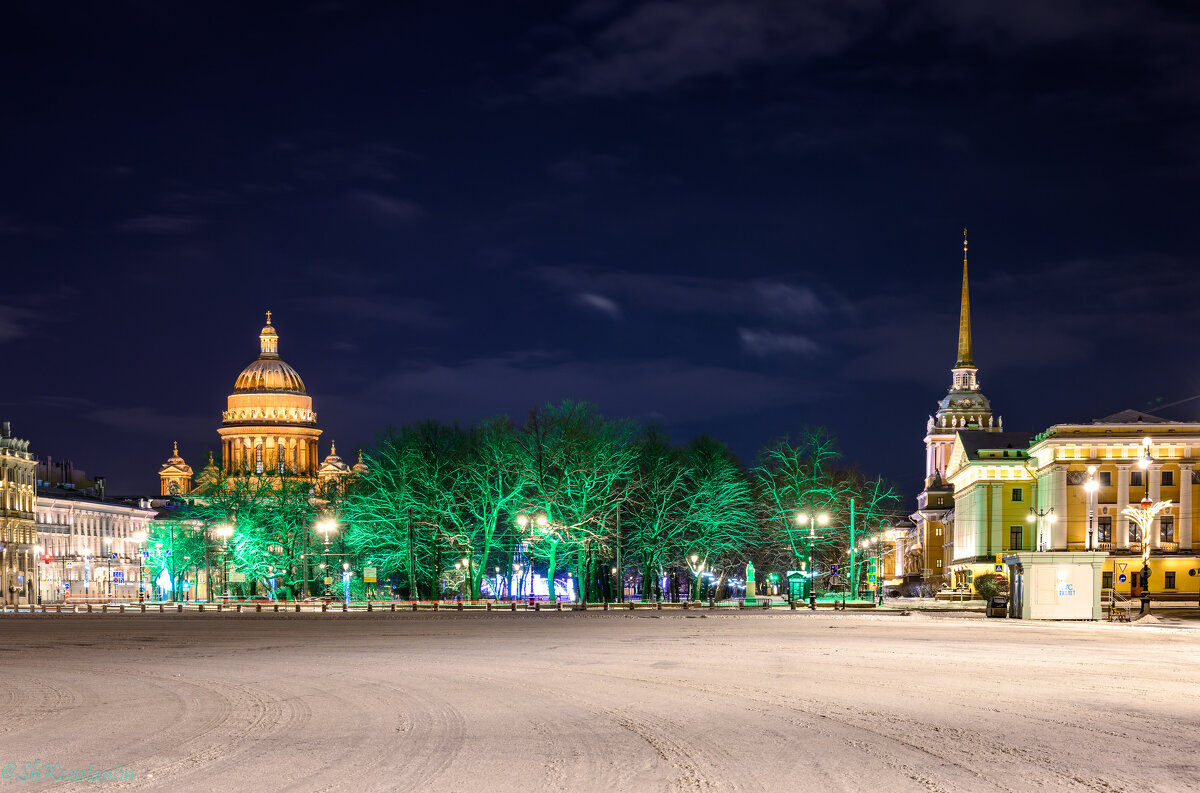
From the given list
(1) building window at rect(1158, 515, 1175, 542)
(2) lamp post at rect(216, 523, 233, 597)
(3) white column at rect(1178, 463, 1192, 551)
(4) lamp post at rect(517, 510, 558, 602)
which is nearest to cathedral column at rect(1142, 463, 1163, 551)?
(1) building window at rect(1158, 515, 1175, 542)

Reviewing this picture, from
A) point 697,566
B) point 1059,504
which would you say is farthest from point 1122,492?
point 697,566

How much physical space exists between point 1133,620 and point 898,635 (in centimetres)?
2028

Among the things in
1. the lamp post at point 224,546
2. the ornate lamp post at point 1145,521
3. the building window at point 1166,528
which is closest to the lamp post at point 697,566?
the ornate lamp post at point 1145,521

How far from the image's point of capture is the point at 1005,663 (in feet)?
98.4

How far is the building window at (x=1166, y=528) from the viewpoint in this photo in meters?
115

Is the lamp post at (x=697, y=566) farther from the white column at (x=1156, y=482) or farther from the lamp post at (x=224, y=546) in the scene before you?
the white column at (x=1156, y=482)

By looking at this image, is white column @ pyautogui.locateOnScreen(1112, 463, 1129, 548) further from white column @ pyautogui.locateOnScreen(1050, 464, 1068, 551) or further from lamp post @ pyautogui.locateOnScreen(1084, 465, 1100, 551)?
lamp post @ pyautogui.locateOnScreen(1084, 465, 1100, 551)

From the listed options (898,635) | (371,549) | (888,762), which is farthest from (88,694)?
(371,549)

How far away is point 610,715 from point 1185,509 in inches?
4170

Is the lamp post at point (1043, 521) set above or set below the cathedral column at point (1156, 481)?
below

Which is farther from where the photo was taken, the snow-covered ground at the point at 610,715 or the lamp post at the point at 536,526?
the lamp post at the point at 536,526

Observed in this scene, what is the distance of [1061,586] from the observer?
196 feet

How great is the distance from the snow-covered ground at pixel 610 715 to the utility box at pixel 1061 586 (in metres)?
→ 21.5

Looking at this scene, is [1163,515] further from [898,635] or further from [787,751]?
[787,751]
